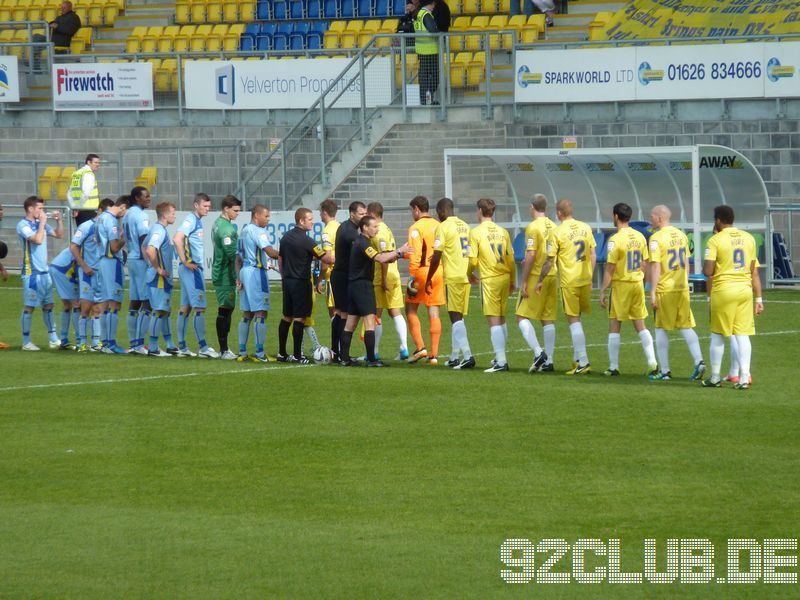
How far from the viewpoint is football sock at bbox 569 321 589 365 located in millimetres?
16516

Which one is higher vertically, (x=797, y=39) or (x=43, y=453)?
(x=797, y=39)

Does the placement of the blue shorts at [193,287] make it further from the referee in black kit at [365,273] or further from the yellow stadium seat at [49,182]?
the yellow stadium seat at [49,182]

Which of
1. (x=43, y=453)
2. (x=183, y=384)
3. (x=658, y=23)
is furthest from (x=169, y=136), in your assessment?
(x=43, y=453)

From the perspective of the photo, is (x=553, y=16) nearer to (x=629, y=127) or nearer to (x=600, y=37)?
(x=600, y=37)

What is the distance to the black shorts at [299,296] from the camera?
17531mm

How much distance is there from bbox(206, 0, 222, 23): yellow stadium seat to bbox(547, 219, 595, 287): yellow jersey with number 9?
20810 mm

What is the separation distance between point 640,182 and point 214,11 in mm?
13826

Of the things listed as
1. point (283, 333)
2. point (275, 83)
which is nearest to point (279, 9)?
point (275, 83)

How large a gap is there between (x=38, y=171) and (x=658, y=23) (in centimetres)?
1404

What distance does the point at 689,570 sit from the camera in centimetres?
889

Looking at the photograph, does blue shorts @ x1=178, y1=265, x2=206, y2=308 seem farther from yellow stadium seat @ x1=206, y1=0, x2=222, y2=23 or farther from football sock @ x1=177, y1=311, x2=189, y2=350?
yellow stadium seat @ x1=206, y1=0, x2=222, y2=23

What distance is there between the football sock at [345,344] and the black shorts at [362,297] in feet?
1.27

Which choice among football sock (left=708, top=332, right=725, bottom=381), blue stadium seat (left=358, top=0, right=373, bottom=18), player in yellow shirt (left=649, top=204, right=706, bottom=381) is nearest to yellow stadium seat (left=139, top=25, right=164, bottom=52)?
blue stadium seat (left=358, top=0, right=373, bottom=18)

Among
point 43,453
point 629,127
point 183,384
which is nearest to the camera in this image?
point 43,453
